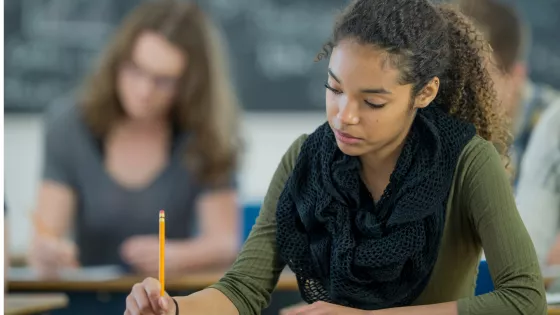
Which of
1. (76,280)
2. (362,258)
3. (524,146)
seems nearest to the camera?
(362,258)

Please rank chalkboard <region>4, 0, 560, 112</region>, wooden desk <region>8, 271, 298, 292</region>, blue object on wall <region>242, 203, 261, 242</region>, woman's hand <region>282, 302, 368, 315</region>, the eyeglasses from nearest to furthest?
woman's hand <region>282, 302, 368, 315</region>, blue object on wall <region>242, 203, 261, 242</region>, wooden desk <region>8, 271, 298, 292</region>, the eyeglasses, chalkboard <region>4, 0, 560, 112</region>

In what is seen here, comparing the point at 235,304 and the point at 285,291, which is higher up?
the point at 235,304

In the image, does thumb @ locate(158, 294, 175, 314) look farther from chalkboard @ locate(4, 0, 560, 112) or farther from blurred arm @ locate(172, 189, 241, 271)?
chalkboard @ locate(4, 0, 560, 112)

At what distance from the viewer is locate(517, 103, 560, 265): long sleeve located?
2.55 m

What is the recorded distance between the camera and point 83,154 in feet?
12.7

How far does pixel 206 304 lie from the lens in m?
1.54

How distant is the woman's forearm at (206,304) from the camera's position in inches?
59.2

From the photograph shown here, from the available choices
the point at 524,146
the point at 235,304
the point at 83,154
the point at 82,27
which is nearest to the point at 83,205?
the point at 83,154

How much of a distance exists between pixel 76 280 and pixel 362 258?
2.49 meters

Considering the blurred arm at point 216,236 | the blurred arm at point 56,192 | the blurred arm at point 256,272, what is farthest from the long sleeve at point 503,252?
the blurred arm at point 56,192

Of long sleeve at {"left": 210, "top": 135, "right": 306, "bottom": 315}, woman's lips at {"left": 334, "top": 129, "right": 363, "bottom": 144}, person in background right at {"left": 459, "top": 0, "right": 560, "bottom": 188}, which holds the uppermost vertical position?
person in background right at {"left": 459, "top": 0, "right": 560, "bottom": 188}

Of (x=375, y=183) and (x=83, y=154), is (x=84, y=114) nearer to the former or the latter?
(x=83, y=154)

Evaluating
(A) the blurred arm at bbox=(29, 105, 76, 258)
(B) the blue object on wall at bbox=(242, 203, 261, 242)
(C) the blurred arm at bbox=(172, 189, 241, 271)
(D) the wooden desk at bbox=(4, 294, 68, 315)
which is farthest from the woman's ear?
(A) the blurred arm at bbox=(29, 105, 76, 258)

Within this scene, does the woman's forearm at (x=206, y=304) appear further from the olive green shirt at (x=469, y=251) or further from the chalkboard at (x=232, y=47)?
the chalkboard at (x=232, y=47)
